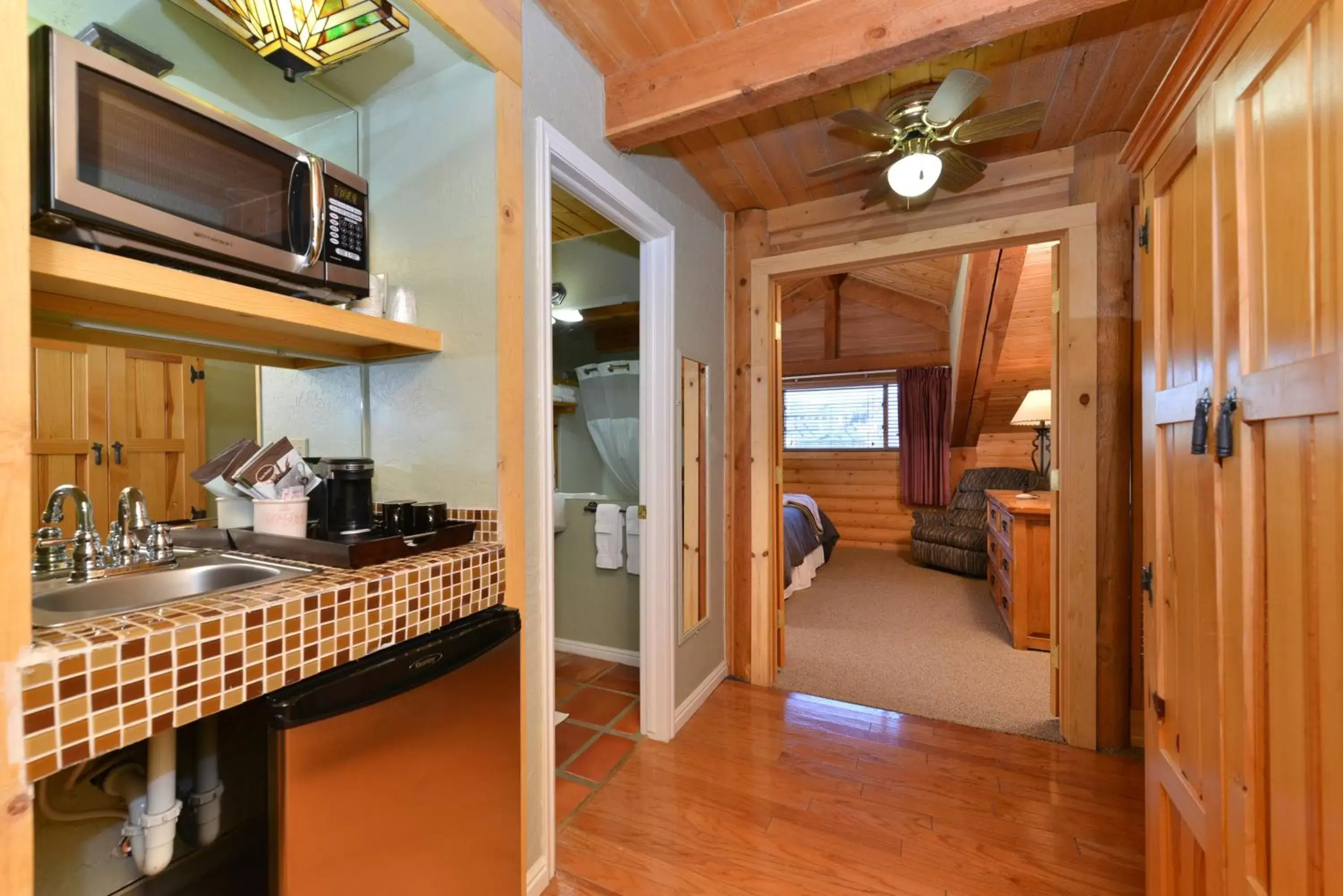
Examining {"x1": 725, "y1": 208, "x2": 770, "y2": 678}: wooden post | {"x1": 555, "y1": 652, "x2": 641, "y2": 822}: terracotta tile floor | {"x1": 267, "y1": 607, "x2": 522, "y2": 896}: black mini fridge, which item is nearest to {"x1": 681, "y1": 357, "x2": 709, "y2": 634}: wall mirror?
{"x1": 725, "y1": 208, "x2": 770, "y2": 678}: wooden post

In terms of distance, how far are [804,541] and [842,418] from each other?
8.34ft

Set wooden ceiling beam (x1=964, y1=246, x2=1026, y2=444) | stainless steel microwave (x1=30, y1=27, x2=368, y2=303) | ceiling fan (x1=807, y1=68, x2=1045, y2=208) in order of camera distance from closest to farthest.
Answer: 1. stainless steel microwave (x1=30, y1=27, x2=368, y2=303)
2. ceiling fan (x1=807, y1=68, x2=1045, y2=208)
3. wooden ceiling beam (x1=964, y1=246, x2=1026, y2=444)

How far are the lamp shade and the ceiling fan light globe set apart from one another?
2.93m

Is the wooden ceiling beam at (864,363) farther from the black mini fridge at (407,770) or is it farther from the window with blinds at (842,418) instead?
the black mini fridge at (407,770)

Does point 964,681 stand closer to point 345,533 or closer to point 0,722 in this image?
point 345,533

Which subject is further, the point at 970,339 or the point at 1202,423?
the point at 970,339

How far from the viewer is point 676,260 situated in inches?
87.9

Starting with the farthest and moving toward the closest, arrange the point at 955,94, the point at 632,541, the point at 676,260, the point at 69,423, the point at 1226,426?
the point at 632,541 < the point at 676,260 < the point at 955,94 < the point at 69,423 < the point at 1226,426

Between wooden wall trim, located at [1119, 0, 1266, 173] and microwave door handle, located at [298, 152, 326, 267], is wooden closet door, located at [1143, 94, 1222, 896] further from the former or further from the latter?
microwave door handle, located at [298, 152, 326, 267]

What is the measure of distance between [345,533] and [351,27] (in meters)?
1.11

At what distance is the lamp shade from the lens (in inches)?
160

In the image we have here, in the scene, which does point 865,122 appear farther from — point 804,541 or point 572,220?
point 804,541

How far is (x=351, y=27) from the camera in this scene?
1114mm

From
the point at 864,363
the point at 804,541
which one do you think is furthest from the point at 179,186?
the point at 864,363
